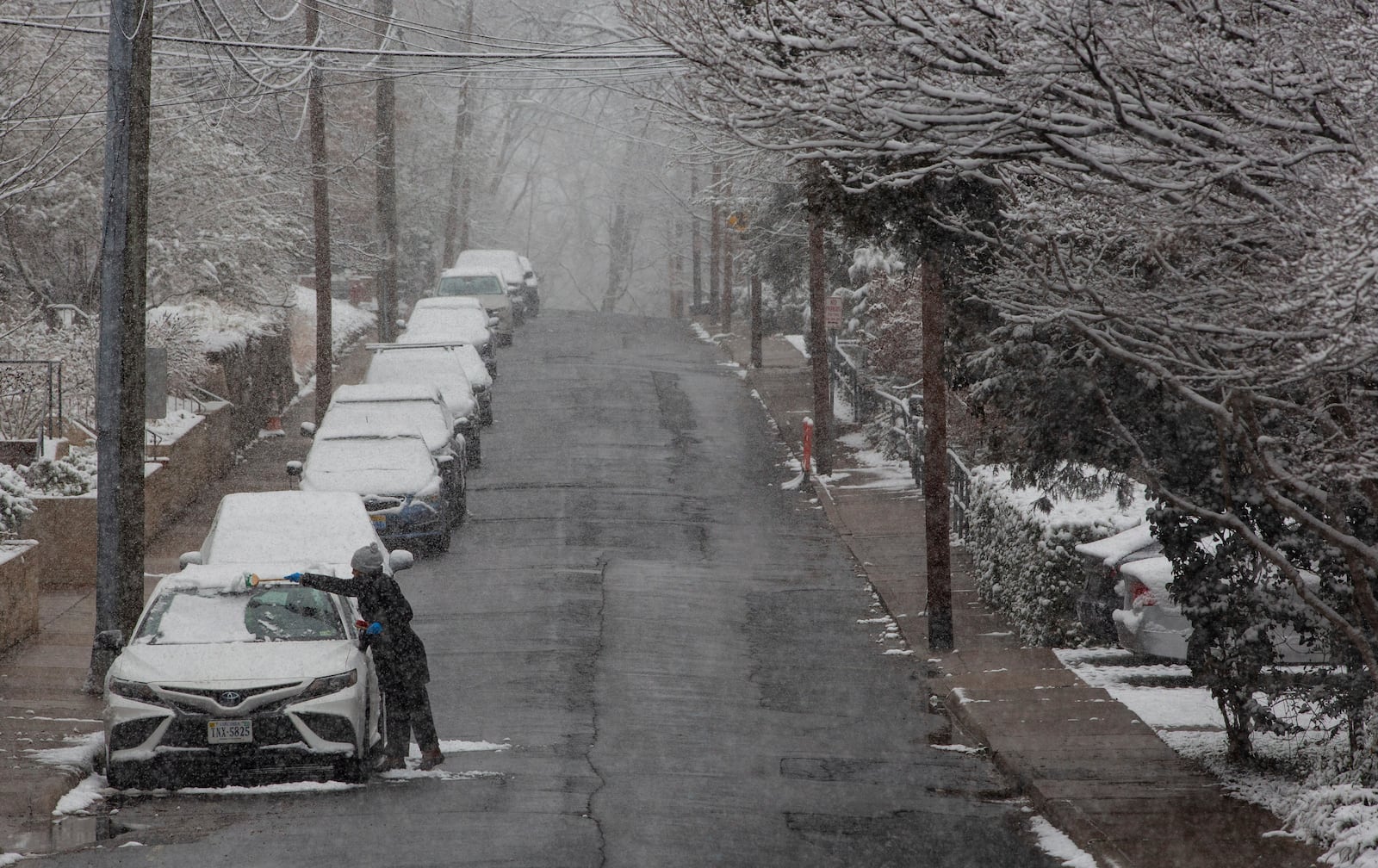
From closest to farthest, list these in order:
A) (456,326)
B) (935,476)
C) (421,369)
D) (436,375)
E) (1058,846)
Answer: (1058,846), (935,476), (436,375), (421,369), (456,326)

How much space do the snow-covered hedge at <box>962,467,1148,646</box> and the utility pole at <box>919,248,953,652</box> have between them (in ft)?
2.05

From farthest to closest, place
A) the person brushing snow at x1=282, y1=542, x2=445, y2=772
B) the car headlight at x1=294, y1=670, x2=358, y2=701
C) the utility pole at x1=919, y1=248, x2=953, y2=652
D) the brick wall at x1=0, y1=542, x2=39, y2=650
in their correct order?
1. the utility pole at x1=919, y1=248, x2=953, y2=652
2. the brick wall at x1=0, y1=542, x2=39, y2=650
3. the person brushing snow at x1=282, y1=542, x2=445, y2=772
4. the car headlight at x1=294, y1=670, x2=358, y2=701

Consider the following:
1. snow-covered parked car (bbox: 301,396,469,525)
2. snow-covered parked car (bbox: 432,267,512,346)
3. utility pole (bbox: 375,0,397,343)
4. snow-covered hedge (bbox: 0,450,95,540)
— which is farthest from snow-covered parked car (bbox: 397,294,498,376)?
snow-covered hedge (bbox: 0,450,95,540)

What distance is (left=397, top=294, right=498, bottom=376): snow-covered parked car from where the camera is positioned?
33.7 m

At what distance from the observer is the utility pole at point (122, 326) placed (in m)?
13.9

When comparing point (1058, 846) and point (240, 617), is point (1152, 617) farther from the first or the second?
point (240, 617)

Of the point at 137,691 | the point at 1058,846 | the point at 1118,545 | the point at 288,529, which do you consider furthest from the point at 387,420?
the point at 1058,846

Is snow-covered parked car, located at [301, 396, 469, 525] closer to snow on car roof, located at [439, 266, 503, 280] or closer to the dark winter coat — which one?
the dark winter coat

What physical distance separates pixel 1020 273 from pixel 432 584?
9.86 meters

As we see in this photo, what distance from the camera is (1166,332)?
359 inches

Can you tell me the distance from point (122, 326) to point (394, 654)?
4.33 metres

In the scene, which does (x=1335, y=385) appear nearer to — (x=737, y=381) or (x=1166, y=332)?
(x=1166, y=332)

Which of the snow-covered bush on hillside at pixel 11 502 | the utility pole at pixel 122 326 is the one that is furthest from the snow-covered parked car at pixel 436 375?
the utility pole at pixel 122 326

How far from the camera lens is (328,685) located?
11.0 m
